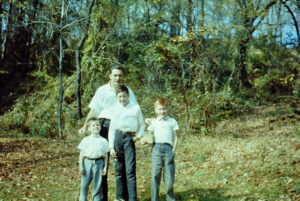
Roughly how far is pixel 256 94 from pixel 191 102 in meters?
6.61

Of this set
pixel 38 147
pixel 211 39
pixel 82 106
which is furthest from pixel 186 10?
pixel 38 147

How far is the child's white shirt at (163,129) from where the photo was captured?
4.80m

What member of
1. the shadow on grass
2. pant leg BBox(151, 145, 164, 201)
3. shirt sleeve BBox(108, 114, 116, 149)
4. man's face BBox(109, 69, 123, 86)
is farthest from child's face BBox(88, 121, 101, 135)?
the shadow on grass

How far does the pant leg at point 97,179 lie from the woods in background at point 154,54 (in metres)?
7.94

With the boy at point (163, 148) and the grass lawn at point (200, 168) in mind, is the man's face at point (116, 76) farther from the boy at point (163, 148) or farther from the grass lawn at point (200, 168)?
the grass lawn at point (200, 168)

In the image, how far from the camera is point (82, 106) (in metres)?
18.9

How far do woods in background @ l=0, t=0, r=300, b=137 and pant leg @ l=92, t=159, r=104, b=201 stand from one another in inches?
312

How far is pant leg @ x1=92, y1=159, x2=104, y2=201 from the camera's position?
4602 mm

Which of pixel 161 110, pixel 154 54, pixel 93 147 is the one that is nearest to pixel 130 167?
pixel 93 147

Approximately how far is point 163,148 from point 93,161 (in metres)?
1.07

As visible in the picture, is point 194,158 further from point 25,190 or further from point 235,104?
point 235,104

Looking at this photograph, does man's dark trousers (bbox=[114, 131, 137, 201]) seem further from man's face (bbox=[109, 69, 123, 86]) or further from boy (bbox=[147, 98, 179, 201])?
man's face (bbox=[109, 69, 123, 86])

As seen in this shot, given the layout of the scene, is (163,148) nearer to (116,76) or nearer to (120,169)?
(120,169)

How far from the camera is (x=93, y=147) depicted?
4.59 meters
